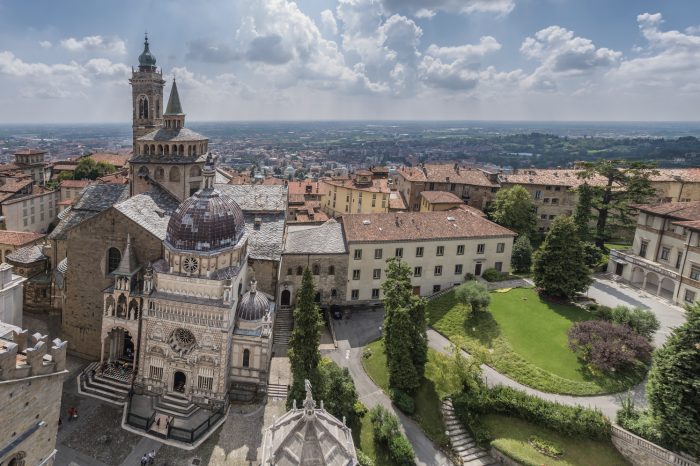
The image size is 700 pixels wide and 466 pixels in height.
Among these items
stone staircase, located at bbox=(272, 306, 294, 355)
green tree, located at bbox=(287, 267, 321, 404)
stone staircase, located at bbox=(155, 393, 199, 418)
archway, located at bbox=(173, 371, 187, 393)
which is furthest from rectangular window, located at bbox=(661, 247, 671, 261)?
archway, located at bbox=(173, 371, 187, 393)

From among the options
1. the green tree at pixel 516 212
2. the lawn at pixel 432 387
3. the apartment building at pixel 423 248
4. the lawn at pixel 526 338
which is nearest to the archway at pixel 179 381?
the lawn at pixel 432 387

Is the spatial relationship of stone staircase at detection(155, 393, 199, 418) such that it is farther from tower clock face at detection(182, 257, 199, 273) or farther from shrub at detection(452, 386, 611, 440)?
shrub at detection(452, 386, 611, 440)

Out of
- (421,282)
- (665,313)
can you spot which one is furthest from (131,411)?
(665,313)

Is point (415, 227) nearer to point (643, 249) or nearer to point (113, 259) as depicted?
point (643, 249)

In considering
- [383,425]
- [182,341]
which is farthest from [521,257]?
[182,341]

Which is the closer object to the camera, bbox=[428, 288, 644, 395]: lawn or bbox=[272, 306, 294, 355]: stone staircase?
bbox=[428, 288, 644, 395]: lawn
